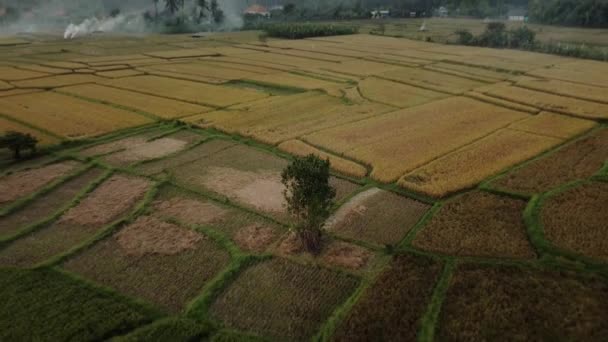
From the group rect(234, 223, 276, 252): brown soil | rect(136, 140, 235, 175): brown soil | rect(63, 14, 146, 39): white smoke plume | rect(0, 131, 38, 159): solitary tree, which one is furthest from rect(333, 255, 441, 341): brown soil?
rect(63, 14, 146, 39): white smoke plume

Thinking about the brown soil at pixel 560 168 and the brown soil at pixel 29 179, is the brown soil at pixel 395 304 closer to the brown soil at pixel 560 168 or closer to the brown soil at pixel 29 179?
the brown soil at pixel 560 168

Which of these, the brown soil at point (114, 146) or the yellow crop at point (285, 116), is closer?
the brown soil at point (114, 146)

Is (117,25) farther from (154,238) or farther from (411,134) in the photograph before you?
(154,238)

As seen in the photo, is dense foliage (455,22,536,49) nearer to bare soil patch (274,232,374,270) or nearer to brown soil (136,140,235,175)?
brown soil (136,140,235,175)

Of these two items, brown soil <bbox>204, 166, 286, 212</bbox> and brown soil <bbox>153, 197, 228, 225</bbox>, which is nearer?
brown soil <bbox>153, 197, 228, 225</bbox>

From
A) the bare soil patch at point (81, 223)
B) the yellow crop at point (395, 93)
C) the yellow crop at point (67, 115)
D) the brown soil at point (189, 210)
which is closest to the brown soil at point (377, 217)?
the brown soil at point (189, 210)

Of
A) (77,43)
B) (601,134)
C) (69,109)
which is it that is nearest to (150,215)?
(69,109)

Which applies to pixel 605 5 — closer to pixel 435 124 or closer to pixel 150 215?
pixel 435 124
